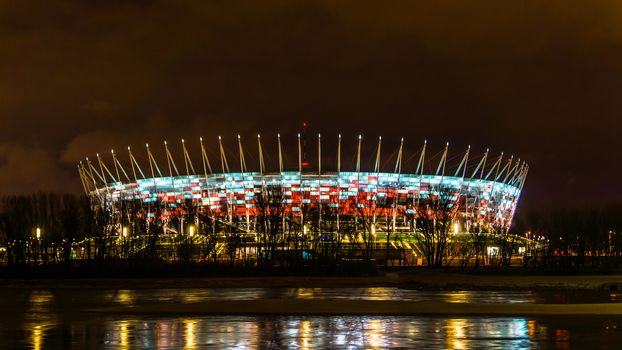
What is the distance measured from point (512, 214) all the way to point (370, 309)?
129 meters

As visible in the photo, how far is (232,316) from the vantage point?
3192cm

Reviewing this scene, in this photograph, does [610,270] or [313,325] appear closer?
[313,325]

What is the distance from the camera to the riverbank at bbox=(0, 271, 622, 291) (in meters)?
51.4

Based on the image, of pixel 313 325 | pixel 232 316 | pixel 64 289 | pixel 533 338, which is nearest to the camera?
pixel 533 338

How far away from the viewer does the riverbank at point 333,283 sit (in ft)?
169

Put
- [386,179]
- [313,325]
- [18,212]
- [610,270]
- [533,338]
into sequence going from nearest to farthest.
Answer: [533,338] < [313,325] < [610,270] < [18,212] < [386,179]

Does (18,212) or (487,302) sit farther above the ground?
(18,212)

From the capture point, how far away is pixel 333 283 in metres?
56.6

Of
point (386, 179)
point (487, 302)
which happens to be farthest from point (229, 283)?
point (386, 179)

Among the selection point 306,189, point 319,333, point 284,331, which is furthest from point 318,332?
point 306,189

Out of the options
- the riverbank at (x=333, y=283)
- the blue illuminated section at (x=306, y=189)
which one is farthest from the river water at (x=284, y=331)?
the blue illuminated section at (x=306, y=189)

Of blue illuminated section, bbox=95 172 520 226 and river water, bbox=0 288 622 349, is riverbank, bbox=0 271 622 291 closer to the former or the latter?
river water, bbox=0 288 622 349

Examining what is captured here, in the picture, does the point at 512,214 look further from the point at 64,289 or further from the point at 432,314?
the point at 432,314

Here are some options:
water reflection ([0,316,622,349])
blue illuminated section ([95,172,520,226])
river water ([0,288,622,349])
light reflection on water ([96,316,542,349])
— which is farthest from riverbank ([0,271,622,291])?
blue illuminated section ([95,172,520,226])
